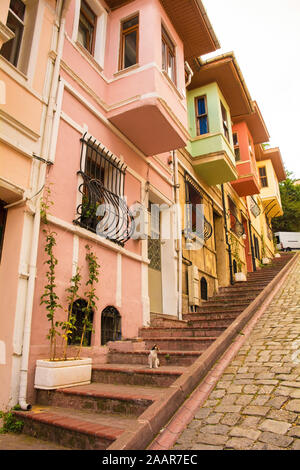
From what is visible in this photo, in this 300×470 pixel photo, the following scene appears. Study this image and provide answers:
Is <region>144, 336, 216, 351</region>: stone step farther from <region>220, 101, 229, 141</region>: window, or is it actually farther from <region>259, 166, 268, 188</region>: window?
<region>259, 166, 268, 188</region>: window

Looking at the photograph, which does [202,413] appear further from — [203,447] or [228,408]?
[203,447]

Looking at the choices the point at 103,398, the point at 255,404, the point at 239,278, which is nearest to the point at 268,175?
the point at 239,278

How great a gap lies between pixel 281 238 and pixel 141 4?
26.9m

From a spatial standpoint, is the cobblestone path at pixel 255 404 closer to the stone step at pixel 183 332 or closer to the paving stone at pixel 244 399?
the paving stone at pixel 244 399

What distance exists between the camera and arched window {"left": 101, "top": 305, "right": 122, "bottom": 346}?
19.3 ft

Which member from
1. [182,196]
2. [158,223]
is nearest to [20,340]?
[158,223]

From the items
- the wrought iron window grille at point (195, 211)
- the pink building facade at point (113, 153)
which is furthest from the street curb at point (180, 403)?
the wrought iron window grille at point (195, 211)

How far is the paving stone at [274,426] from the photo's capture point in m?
2.82

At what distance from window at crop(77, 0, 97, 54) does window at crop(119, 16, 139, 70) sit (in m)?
0.71

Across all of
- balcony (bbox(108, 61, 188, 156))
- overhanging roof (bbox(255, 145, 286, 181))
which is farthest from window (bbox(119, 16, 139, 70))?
overhanging roof (bbox(255, 145, 286, 181))

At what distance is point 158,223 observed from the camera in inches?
356

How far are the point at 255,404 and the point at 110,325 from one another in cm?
329

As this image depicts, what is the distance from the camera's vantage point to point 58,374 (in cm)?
412

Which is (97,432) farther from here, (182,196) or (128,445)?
(182,196)
